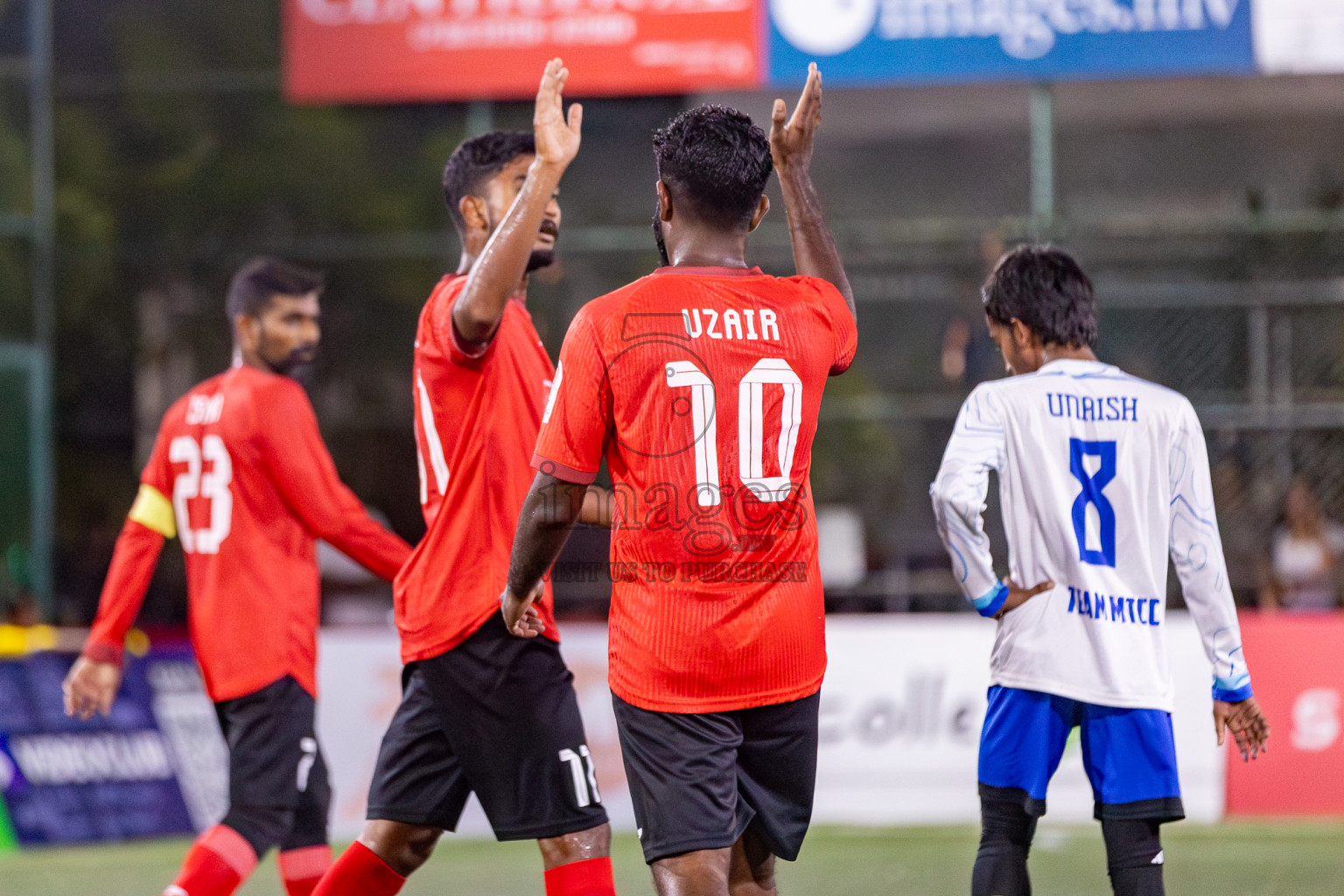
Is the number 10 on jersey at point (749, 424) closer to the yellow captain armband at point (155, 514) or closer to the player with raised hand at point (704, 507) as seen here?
the player with raised hand at point (704, 507)

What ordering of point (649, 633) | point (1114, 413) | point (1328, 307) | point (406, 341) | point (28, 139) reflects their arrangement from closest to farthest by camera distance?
point (649, 633) → point (1114, 413) → point (1328, 307) → point (28, 139) → point (406, 341)

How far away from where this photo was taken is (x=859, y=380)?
15.3 meters

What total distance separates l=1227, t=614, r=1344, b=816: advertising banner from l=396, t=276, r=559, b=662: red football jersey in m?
5.65

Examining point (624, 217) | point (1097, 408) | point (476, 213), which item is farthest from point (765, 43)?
point (1097, 408)

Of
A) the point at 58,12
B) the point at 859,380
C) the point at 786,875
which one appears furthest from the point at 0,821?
the point at 58,12

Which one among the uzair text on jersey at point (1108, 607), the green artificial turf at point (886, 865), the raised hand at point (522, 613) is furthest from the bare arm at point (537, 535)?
the green artificial turf at point (886, 865)

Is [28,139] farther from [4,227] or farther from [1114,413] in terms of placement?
[1114,413]

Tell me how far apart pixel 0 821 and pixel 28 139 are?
764cm

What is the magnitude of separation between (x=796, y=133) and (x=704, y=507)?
0.98 meters

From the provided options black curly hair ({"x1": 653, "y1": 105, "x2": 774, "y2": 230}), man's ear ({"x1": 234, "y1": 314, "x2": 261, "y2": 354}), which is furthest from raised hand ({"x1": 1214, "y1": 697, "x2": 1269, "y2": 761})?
man's ear ({"x1": 234, "y1": 314, "x2": 261, "y2": 354})

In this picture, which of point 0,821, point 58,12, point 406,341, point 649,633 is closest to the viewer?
point 649,633

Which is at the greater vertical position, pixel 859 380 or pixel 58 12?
pixel 58 12

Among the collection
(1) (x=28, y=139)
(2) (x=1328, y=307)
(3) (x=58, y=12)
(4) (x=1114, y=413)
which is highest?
(3) (x=58, y=12)

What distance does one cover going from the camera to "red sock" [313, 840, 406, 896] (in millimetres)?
4047
